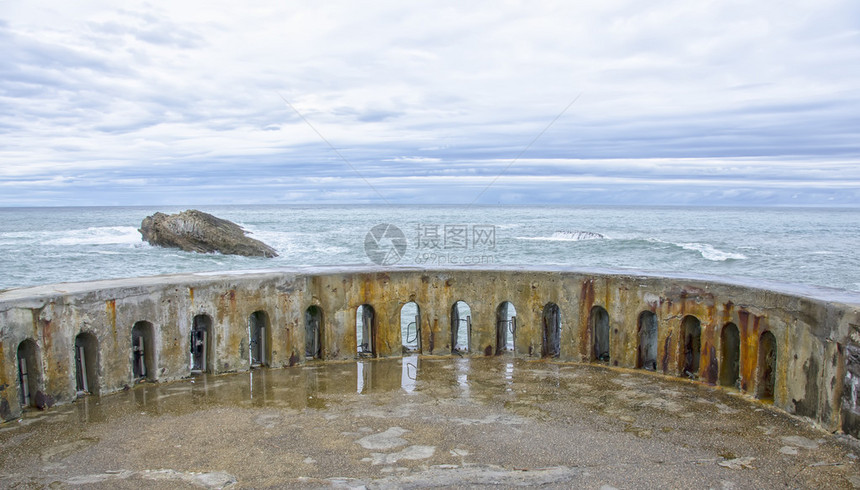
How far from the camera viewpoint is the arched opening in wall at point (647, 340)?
10.1 m

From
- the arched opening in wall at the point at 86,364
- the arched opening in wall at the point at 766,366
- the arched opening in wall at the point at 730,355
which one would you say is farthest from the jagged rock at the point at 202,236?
the arched opening in wall at the point at 766,366

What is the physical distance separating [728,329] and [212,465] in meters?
6.96

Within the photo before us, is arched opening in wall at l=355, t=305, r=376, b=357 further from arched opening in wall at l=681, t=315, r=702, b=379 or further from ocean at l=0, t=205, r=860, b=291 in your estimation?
ocean at l=0, t=205, r=860, b=291

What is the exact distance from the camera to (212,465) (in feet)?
21.1

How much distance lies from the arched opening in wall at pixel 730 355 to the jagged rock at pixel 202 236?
33.5 meters

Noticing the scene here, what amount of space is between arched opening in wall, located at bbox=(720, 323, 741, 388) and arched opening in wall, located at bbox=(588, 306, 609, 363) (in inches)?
75.6

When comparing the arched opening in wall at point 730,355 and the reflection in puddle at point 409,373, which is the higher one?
the arched opening in wall at point 730,355

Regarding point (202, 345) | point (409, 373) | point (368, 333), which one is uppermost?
point (202, 345)

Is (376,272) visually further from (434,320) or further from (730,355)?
(730,355)

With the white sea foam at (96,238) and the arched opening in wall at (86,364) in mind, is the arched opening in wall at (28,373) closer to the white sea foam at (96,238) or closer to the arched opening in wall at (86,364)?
the arched opening in wall at (86,364)

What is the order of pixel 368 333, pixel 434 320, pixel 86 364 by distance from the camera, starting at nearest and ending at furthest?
pixel 86 364 < pixel 434 320 < pixel 368 333

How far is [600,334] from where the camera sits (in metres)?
10.8

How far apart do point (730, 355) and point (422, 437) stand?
15.7 feet

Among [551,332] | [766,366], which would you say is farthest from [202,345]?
[766,366]
